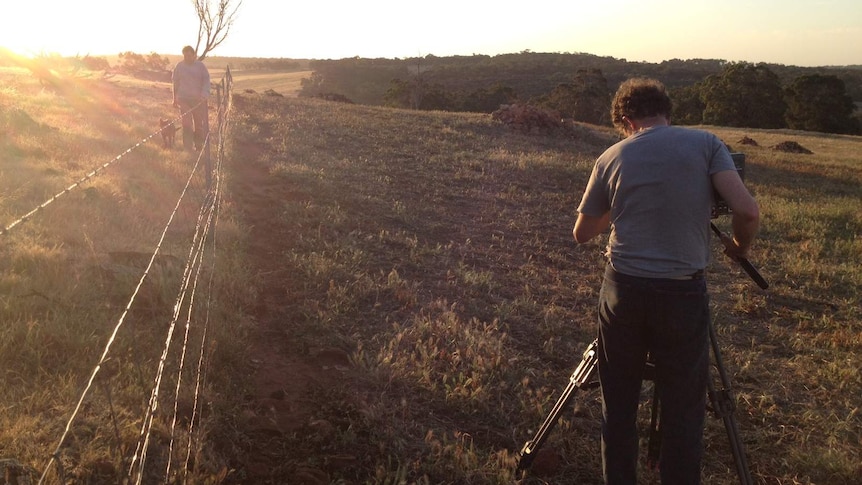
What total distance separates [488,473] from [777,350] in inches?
143

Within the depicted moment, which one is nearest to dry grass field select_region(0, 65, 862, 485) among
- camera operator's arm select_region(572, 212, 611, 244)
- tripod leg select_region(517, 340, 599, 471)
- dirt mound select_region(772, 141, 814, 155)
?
tripod leg select_region(517, 340, 599, 471)

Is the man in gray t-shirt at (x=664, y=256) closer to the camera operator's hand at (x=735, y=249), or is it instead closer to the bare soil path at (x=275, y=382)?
the camera operator's hand at (x=735, y=249)

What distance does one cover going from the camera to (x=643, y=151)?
2775 mm

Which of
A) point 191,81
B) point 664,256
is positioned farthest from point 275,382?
point 191,81

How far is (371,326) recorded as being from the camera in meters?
5.36

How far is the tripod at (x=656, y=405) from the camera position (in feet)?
9.53

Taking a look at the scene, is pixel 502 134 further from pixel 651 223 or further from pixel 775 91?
pixel 775 91

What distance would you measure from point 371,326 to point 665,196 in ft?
10.5

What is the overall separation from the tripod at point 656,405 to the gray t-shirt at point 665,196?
26cm

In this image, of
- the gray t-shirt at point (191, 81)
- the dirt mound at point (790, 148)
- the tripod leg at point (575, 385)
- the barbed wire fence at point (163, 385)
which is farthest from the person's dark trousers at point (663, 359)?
the dirt mound at point (790, 148)

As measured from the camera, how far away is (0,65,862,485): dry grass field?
3.52 metres

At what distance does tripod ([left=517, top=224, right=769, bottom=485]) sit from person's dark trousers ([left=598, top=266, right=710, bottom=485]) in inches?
4.4

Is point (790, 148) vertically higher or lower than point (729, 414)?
higher

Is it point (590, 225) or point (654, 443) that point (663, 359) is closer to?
point (590, 225)
